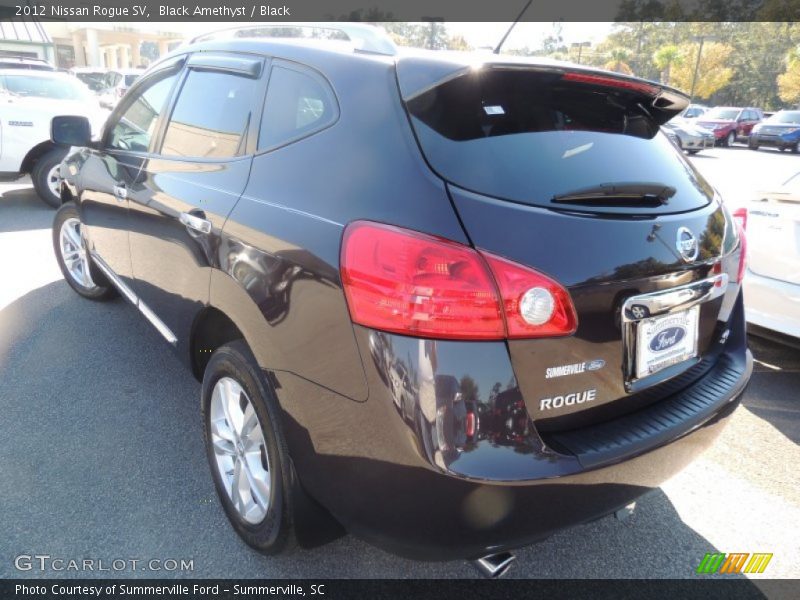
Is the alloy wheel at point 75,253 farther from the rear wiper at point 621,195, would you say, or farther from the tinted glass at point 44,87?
the tinted glass at point 44,87

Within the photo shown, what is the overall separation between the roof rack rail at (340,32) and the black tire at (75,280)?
2055 mm

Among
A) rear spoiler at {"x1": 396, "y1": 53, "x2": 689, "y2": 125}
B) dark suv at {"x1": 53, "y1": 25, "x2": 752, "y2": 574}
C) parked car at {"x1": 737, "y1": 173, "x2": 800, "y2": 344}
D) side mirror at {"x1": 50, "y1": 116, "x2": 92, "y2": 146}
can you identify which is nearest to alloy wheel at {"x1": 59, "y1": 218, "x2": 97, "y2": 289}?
side mirror at {"x1": 50, "y1": 116, "x2": 92, "y2": 146}

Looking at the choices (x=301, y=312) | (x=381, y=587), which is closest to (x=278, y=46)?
(x=301, y=312)

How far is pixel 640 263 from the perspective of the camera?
1838 mm

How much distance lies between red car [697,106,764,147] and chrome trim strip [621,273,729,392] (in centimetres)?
3049

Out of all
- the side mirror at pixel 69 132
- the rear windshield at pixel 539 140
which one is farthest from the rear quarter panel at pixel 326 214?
the side mirror at pixel 69 132

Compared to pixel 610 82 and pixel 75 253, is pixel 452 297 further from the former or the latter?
pixel 75 253

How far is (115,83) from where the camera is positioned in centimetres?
2238

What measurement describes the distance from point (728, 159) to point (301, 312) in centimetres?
2402

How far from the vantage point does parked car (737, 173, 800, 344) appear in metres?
3.71

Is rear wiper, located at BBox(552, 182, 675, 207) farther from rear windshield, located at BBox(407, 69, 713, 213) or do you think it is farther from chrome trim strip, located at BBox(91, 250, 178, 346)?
chrome trim strip, located at BBox(91, 250, 178, 346)

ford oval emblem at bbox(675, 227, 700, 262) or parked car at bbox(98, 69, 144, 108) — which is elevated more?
ford oval emblem at bbox(675, 227, 700, 262)

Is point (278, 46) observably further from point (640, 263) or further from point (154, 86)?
point (640, 263)

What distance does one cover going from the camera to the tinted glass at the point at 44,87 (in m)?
8.87
